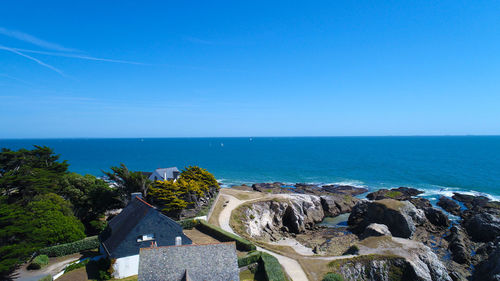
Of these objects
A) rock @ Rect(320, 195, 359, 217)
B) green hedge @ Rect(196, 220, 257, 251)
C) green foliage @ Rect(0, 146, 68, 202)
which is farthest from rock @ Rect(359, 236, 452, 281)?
green foliage @ Rect(0, 146, 68, 202)

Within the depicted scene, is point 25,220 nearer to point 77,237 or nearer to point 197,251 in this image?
point 77,237

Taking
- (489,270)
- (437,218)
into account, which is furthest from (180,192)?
(437,218)

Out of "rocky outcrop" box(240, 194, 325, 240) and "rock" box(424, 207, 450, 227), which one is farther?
"rock" box(424, 207, 450, 227)

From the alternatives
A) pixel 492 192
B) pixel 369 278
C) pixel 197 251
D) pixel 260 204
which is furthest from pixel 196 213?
pixel 492 192

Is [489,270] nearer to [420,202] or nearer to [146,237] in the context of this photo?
[420,202]

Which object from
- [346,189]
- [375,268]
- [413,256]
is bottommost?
[346,189]

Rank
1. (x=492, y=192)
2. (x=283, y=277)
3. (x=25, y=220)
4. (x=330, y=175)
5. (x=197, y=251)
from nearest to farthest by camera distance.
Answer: (x=197, y=251), (x=283, y=277), (x=25, y=220), (x=492, y=192), (x=330, y=175)

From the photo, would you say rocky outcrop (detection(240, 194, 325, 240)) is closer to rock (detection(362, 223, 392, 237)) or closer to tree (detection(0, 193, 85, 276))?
rock (detection(362, 223, 392, 237))
